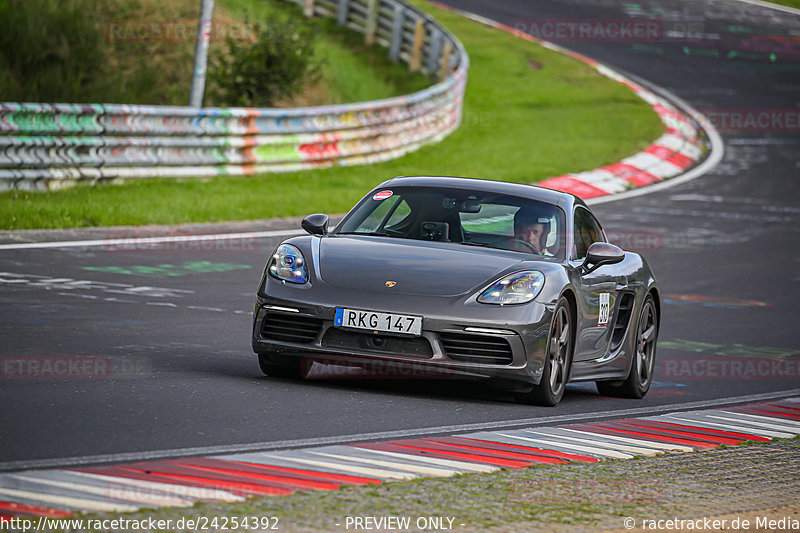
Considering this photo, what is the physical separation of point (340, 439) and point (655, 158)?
67.9ft

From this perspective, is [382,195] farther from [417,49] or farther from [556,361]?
[417,49]

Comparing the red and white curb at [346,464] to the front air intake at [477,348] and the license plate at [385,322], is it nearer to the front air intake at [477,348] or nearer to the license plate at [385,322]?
the front air intake at [477,348]

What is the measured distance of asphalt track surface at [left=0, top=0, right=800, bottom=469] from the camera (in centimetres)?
653

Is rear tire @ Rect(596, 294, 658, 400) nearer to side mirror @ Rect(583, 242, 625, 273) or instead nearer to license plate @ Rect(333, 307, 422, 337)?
side mirror @ Rect(583, 242, 625, 273)

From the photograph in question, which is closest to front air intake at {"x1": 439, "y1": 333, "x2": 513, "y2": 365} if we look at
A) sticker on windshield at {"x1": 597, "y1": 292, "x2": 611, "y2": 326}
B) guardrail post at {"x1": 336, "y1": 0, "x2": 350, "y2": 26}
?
sticker on windshield at {"x1": 597, "y1": 292, "x2": 611, "y2": 326}

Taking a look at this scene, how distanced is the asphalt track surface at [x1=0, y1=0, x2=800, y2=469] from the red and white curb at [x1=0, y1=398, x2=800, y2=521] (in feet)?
0.99

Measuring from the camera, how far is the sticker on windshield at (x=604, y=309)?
898cm

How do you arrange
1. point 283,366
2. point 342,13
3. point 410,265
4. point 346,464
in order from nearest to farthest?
point 346,464 < point 410,265 < point 283,366 < point 342,13

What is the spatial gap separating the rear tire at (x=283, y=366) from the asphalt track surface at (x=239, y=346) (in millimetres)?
110

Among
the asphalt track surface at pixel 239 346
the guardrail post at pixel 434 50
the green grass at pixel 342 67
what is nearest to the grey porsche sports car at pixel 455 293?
the asphalt track surface at pixel 239 346

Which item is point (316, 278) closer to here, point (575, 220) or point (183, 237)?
point (575, 220)

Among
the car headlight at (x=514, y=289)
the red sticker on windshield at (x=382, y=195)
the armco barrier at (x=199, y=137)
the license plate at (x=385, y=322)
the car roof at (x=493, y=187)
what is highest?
the car roof at (x=493, y=187)

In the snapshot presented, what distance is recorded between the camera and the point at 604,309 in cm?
903

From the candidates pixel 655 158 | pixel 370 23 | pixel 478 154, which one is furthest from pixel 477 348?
pixel 370 23
